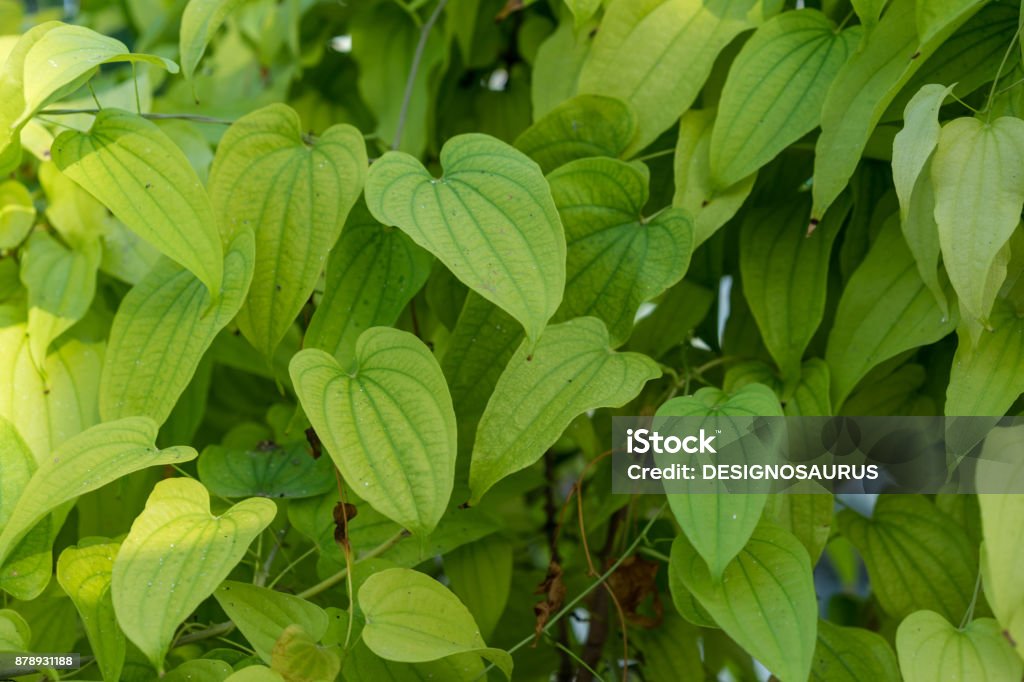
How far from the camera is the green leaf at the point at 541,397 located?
24.1 inches

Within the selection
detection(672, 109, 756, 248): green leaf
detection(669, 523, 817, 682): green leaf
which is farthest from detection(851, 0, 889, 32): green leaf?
detection(669, 523, 817, 682): green leaf

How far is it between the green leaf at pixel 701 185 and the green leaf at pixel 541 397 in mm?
116

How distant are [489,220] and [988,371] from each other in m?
0.33

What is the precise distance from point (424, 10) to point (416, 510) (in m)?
0.64

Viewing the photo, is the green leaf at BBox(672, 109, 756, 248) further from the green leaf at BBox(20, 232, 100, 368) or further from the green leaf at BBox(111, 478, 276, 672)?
the green leaf at BBox(20, 232, 100, 368)

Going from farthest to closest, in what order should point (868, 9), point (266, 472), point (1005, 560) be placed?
point (266, 472) < point (868, 9) < point (1005, 560)

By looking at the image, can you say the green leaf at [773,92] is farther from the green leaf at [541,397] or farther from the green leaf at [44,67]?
the green leaf at [44,67]

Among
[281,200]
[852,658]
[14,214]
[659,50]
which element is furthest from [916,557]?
[14,214]

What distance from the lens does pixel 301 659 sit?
0.58m

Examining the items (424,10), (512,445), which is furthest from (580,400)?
(424,10)

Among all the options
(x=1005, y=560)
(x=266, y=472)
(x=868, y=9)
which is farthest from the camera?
(x=266, y=472)

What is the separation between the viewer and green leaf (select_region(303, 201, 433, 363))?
69 centimetres

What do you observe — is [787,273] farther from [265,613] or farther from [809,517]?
[265,613]

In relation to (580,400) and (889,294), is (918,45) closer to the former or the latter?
(889,294)
